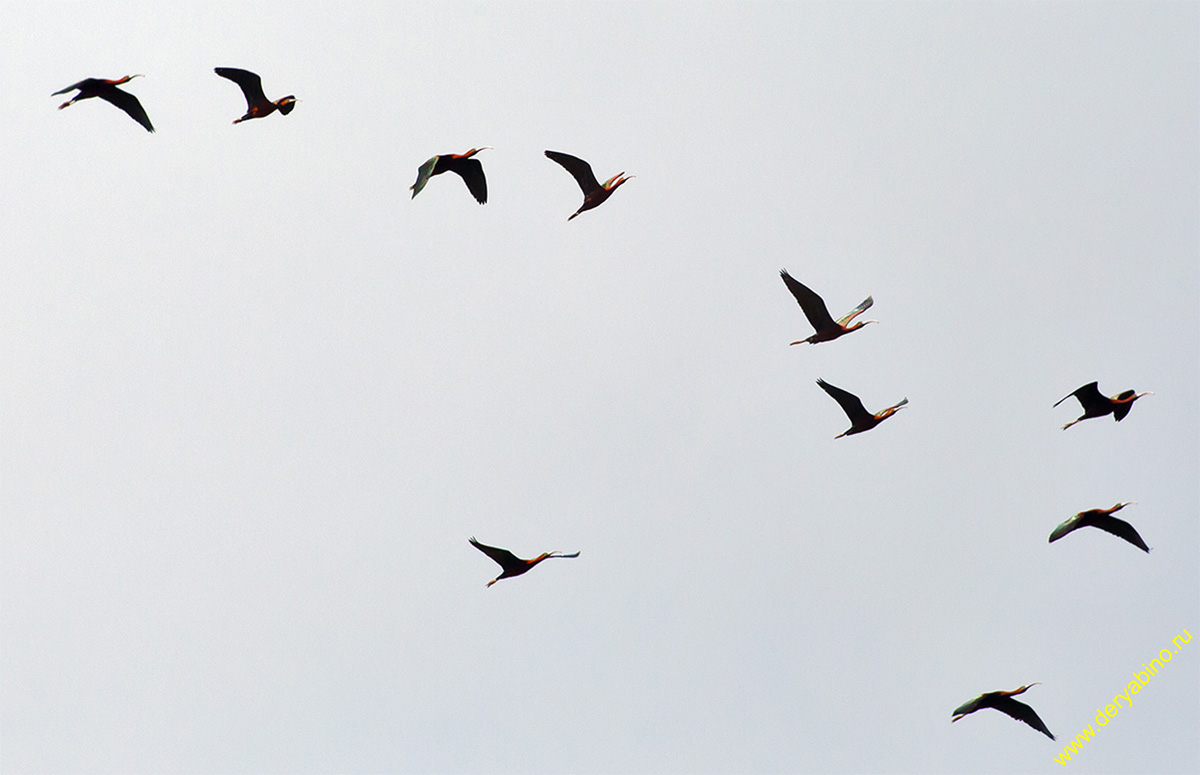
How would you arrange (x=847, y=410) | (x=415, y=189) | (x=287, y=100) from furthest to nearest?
(x=847, y=410) → (x=287, y=100) → (x=415, y=189)

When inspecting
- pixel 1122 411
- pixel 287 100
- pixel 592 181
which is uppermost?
pixel 287 100

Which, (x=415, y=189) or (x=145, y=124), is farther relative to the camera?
(x=145, y=124)

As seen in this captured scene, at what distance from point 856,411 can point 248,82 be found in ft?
43.4

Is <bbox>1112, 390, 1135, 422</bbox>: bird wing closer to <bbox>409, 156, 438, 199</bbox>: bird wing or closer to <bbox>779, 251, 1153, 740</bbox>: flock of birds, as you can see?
<bbox>779, 251, 1153, 740</bbox>: flock of birds

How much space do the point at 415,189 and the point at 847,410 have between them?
386 inches

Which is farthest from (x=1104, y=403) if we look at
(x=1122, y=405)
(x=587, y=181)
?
(x=587, y=181)

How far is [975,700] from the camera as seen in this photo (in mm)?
30312

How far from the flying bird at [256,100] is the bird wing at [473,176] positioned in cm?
331

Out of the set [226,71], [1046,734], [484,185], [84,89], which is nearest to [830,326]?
[484,185]

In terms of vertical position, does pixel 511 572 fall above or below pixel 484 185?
below

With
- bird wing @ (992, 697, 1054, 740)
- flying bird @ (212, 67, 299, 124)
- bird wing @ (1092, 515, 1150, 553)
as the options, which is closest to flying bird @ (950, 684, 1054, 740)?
bird wing @ (992, 697, 1054, 740)

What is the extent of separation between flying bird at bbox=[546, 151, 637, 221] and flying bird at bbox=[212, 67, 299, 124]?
5.08m

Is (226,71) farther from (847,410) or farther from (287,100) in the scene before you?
(847,410)

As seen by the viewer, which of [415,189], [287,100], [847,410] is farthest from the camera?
[847,410]
